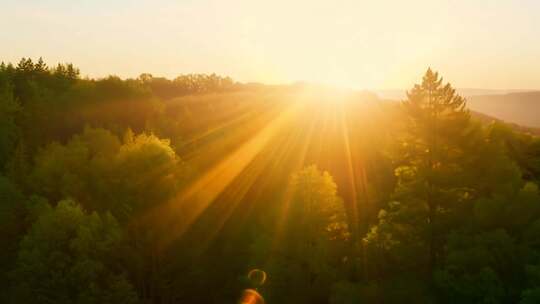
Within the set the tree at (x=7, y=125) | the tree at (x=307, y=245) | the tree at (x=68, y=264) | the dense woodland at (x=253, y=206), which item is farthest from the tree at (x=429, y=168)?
the tree at (x=7, y=125)

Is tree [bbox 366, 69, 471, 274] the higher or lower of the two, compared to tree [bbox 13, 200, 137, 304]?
higher

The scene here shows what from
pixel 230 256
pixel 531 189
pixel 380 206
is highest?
pixel 531 189

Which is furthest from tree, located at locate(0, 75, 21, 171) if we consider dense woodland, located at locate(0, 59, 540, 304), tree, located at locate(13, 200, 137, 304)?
tree, located at locate(13, 200, 137, 304)

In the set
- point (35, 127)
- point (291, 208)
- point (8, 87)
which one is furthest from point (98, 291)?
point (8, 87)

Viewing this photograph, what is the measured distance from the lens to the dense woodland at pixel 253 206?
3484cm

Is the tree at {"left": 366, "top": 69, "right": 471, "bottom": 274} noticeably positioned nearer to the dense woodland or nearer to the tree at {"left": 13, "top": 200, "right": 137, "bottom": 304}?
the dense woodland

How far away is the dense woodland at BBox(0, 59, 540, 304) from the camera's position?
34.8 metres

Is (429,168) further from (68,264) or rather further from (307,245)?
(68,264)

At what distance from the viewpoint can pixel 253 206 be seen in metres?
58.1

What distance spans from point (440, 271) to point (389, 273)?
6979 mm

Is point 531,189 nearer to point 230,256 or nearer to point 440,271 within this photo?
point 440,271

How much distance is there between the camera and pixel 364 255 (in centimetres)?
4250

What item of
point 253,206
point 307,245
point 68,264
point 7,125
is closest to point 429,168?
point 307,245

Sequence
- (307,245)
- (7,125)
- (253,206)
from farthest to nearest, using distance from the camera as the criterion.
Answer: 1. (7,125)
2. (253,206)
3. (307,245)
